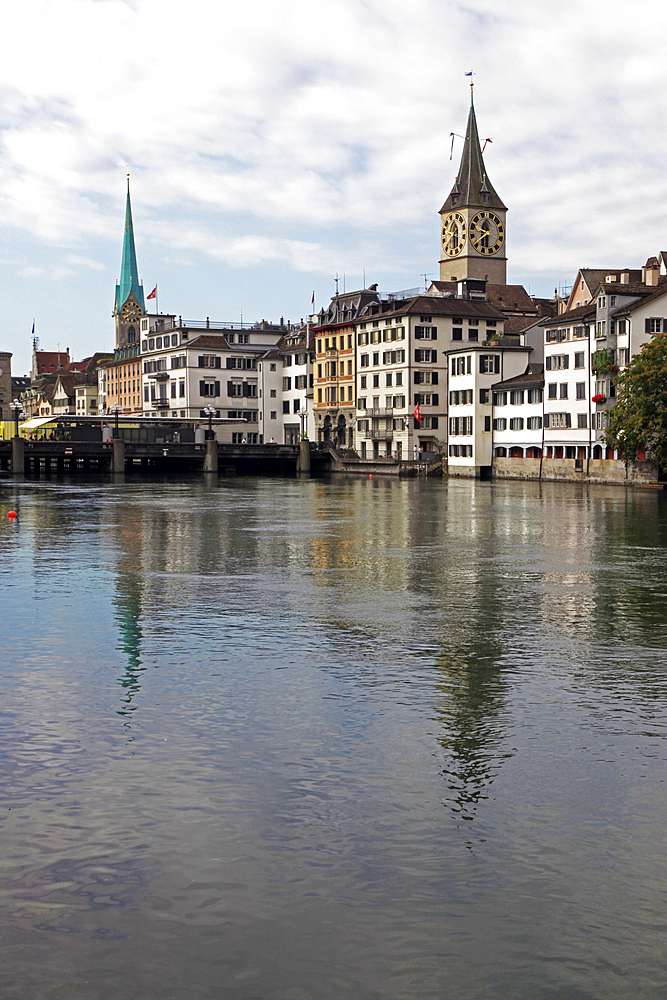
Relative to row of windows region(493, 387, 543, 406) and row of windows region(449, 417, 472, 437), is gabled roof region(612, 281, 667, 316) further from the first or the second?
row of windows region(449, 417, 472, 437)

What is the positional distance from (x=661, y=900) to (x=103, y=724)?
7.91 meters

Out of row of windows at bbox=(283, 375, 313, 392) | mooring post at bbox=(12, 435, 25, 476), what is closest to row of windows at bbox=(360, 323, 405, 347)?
row of windows at bbox=(283, 375, 313, 392)

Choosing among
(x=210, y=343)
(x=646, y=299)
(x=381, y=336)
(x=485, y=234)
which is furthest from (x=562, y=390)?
(x=210, y=343)

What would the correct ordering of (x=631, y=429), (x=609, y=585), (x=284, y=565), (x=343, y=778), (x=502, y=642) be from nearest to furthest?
(x=343, y=778) < (x=502, y=642) < (x=609, y=585) < (x=284, y=565) < (x=631, y=429)

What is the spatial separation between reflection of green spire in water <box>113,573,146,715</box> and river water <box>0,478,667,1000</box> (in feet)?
0.34

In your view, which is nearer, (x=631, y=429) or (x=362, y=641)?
(x=362, y=641)

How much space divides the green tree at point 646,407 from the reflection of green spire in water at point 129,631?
180 feet

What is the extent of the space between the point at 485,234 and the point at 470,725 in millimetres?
158353

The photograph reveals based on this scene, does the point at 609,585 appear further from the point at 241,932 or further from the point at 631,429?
the point at 631,429

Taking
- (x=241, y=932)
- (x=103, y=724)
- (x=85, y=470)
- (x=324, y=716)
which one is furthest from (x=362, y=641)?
(x=85, y=470)

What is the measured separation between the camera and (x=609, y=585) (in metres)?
29.6

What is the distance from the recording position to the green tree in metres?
78.4

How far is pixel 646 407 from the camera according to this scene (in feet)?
259

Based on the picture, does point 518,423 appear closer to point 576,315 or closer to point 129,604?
point 576,315
